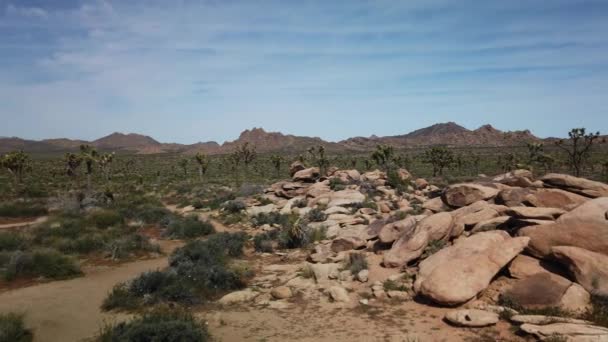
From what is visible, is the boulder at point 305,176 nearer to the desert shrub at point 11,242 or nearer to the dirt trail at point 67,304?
the dirt trail at point 67,304

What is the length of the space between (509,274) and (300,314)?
595 cm

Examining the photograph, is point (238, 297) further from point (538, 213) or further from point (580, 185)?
point (580, 185)

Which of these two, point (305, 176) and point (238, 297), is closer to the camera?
point (238, 297)

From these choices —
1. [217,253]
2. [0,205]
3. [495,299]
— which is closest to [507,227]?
[495,299]

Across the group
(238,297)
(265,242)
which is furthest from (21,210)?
(238,297)

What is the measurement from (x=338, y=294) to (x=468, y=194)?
9.14 meters

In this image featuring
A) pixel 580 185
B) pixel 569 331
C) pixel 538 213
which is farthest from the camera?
pixel 580 185

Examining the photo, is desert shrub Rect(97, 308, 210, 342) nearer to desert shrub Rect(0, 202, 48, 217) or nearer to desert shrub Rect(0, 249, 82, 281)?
desert shrub Rect(0, 249, 82, 281)

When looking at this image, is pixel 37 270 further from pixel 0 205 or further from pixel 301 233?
pixel 0 205

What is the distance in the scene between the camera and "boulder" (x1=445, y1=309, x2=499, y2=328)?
9492 mm

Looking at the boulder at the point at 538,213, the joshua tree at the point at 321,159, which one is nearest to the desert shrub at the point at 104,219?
the boulder at the point at 538,213

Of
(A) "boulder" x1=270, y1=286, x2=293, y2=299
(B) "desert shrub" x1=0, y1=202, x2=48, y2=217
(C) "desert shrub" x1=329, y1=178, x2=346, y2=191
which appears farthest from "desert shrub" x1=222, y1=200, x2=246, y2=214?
(A) "boulder" x1=270, y1=286, x2=293, y2=299

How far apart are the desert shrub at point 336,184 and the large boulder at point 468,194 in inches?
474

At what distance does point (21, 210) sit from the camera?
98.7 feet
